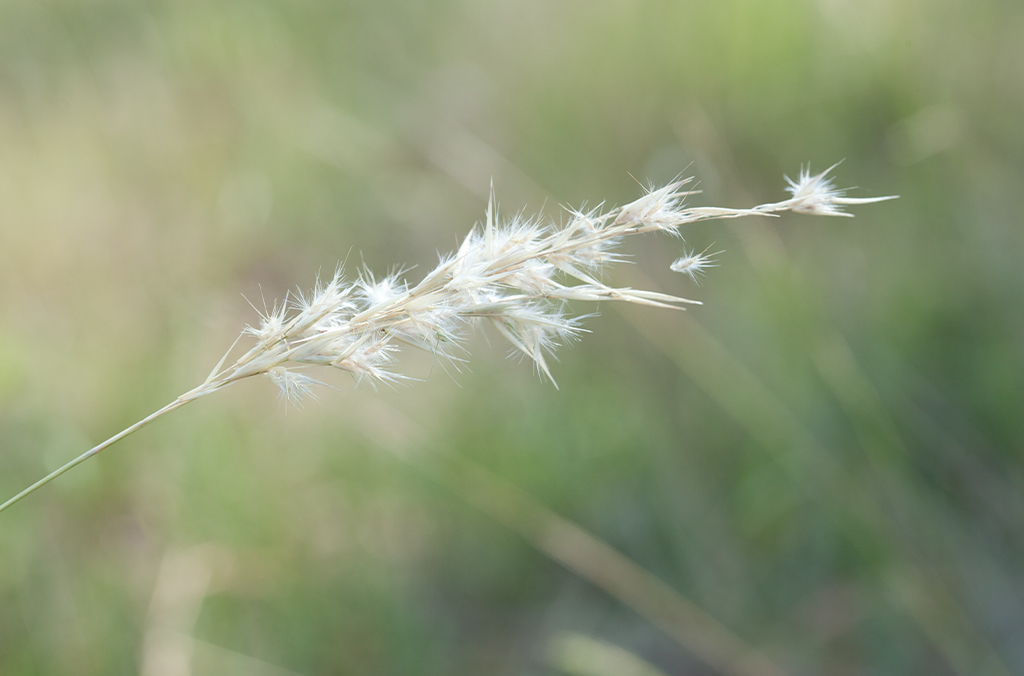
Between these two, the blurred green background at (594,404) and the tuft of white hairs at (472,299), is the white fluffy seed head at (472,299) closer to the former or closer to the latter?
the tuft of white hairs at (472,299)

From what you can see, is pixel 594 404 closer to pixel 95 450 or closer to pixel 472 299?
pixel 472 299

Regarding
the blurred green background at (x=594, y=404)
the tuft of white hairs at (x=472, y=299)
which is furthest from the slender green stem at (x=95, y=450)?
the blurred green background at (x=594, y=404)

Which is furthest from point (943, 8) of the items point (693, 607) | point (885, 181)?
point (693, 607)

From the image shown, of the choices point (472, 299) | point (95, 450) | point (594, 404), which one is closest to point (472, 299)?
point (472, 299)

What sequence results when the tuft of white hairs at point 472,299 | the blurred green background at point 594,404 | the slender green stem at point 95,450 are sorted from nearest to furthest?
the slender green stem at point 95,450 → the tuft of white hairs at point 472,299 → the blurred green background at point 594,404

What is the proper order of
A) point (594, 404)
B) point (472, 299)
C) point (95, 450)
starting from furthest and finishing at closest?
point (594, 404) < point (472, 299) < point (95, 450)

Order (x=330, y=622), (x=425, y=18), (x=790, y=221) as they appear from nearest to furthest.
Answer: (x=330, y=622)
(x=790, y=221)
(x=425, y=18)

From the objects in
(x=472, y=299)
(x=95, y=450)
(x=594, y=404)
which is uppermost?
(x=594, y=404)

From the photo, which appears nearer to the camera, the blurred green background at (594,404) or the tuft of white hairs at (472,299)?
the tuft of white hairs at (472,299)

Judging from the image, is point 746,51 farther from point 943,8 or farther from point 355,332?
point 355,332
